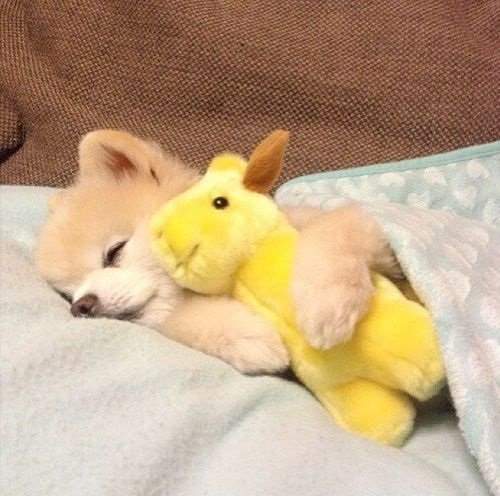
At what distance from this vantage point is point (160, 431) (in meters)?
0.66

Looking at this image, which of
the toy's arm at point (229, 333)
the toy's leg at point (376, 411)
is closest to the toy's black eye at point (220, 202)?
the toy's arm at point (229, 333)

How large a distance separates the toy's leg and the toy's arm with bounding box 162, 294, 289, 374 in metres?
0.08

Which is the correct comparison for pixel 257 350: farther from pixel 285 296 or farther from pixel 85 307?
pixel 85 307

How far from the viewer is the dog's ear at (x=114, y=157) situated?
936 millimetres

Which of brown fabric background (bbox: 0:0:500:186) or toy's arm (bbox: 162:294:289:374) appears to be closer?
toy's arm (bbox: 162:294:289:374)

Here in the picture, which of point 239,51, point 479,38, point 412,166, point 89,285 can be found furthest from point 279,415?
point 479,38

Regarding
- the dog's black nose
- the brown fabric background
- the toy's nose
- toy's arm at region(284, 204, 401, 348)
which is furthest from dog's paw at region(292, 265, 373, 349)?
the brown fabric background

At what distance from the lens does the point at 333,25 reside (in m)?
1.28

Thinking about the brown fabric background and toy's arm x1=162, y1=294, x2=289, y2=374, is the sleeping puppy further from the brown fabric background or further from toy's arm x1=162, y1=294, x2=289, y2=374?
the brown fabric background

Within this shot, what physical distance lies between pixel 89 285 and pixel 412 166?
1.87 ft

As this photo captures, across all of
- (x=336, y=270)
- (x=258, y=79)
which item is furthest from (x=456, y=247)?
(x=258, y=79)

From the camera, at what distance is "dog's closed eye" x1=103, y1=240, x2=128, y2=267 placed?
0.89 metres

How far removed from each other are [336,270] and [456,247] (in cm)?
26

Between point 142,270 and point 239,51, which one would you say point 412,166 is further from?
point 142,270
